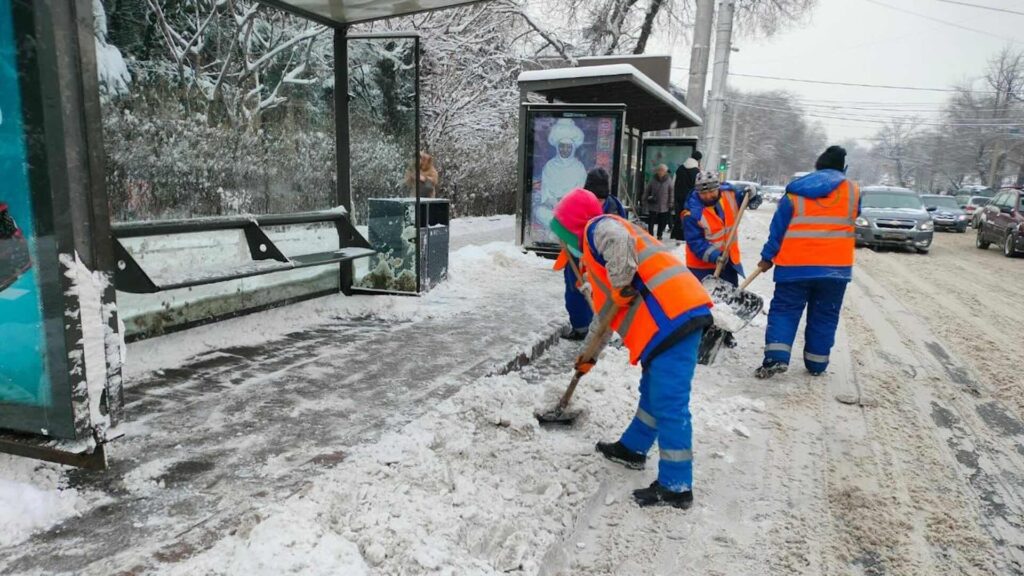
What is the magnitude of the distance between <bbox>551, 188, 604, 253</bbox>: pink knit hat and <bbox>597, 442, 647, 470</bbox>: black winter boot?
109 centimetres

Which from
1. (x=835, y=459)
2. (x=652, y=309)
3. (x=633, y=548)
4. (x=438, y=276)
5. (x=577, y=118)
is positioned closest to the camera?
(x=633, y=548)

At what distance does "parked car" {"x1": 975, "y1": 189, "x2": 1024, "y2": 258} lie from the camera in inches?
581

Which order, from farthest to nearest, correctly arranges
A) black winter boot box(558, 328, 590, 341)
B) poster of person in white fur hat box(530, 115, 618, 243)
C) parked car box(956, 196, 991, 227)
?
parked car box(956, 196, 991, 227), poster of person in white fur hat box(530, 115, 618, 243), black winter boot box(558, 328, 590, 341)

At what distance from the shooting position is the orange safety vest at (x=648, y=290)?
289 centimetres

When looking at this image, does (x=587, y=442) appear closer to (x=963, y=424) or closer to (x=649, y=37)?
(x=963, y=424)

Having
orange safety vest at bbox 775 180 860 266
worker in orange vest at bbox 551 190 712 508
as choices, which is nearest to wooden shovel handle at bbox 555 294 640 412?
worker in orange vest at bbox 551 190 712 508

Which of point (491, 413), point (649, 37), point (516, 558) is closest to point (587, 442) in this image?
point (491, 413)

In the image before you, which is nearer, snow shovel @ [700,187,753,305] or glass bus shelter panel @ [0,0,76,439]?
glass bus shelter panel @ [0,0,76,439]

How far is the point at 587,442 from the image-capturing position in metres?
3.62

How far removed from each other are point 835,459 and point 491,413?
201 cm

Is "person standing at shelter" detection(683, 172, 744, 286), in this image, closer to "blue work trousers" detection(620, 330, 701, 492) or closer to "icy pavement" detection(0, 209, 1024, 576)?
"icy pavement" detection(0, 209, 1024, 576)

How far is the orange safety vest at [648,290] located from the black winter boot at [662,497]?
24.6 inches

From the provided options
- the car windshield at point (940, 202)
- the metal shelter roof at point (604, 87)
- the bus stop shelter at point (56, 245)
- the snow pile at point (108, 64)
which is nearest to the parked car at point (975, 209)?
the car windshield at point (940, 202)

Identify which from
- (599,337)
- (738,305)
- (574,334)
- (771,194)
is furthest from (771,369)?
(771,194)
